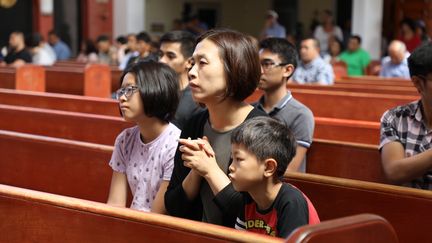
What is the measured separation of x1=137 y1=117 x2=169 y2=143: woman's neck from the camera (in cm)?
323

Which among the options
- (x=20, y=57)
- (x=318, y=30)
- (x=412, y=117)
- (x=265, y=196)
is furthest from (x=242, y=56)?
(x=318, y=30)

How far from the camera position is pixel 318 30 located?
1453 centimetres

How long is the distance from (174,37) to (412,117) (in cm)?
199

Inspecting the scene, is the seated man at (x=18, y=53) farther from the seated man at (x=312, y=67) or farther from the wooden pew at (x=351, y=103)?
the wooden pew at (x=351, y=103)

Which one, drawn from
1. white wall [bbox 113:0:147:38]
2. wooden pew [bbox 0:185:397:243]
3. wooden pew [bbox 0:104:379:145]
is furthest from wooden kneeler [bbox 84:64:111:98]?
white wall [bbox 113:0:147:38]

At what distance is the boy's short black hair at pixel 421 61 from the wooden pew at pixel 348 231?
4.15 ft

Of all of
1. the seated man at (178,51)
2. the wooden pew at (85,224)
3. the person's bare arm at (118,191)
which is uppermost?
the seated man at (178,51)

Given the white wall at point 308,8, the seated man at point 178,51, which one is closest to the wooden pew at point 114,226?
the seated man at point 178,51

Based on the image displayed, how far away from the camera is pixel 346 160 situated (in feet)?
12.7

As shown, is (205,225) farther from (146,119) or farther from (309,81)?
(309,81)

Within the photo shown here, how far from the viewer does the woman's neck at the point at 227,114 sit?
271 centimetres

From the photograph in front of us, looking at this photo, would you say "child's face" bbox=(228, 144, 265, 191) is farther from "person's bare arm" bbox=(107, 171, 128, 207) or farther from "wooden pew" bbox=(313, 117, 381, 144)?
"wooden pew" bbox=(313, 117, 381, 144)

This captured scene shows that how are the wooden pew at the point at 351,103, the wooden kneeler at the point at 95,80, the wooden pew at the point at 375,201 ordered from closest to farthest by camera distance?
1. the wooden pew at the point at 375,201
2. the wooden pew at the point at 351,103
3. the wooden kneeler at the point at 95,80

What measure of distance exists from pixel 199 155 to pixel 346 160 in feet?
4.90
